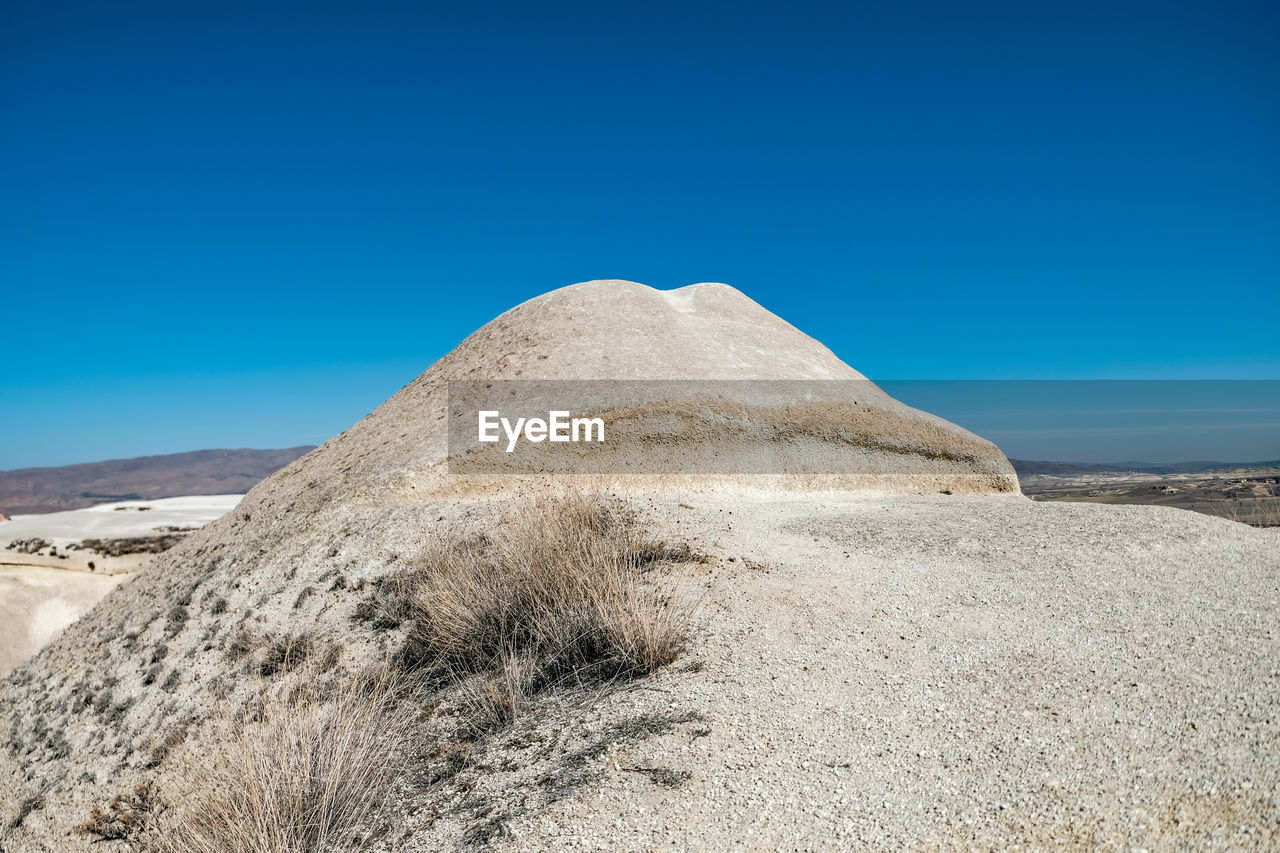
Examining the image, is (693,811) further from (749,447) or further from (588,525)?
(749,447)

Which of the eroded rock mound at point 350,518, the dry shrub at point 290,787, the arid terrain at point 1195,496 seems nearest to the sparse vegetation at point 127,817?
the eroded rock mound at point 350,518

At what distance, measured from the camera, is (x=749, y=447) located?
13.7 m

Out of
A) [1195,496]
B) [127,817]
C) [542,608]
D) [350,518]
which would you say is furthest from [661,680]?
[1195,496]

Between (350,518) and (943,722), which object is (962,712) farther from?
(350,518)

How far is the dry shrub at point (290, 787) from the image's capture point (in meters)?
3.88

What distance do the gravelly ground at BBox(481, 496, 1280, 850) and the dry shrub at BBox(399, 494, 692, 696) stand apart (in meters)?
0.49

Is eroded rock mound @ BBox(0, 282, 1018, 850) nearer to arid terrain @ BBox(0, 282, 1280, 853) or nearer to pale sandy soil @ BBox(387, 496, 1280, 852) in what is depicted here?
arid terrain @ BBox(0, 282, 1280, 853)

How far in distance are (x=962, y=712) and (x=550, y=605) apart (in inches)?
128

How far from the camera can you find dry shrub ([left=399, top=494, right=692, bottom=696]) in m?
5.32

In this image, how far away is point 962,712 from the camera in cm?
428

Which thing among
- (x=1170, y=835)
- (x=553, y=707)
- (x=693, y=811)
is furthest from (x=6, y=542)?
(x=1170, y=835)

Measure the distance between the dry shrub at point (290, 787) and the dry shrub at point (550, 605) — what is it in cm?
95

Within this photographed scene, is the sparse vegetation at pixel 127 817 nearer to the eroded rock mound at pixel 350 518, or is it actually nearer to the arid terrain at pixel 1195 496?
the eroded rock mound at pixel 350 518

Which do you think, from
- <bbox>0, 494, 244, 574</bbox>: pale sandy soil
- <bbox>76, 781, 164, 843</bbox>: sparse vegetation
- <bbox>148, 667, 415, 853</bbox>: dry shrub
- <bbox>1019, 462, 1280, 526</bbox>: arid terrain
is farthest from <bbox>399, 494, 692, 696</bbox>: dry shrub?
<bbox>0, 494, 244, 574</bbox>: pale sandy soil
